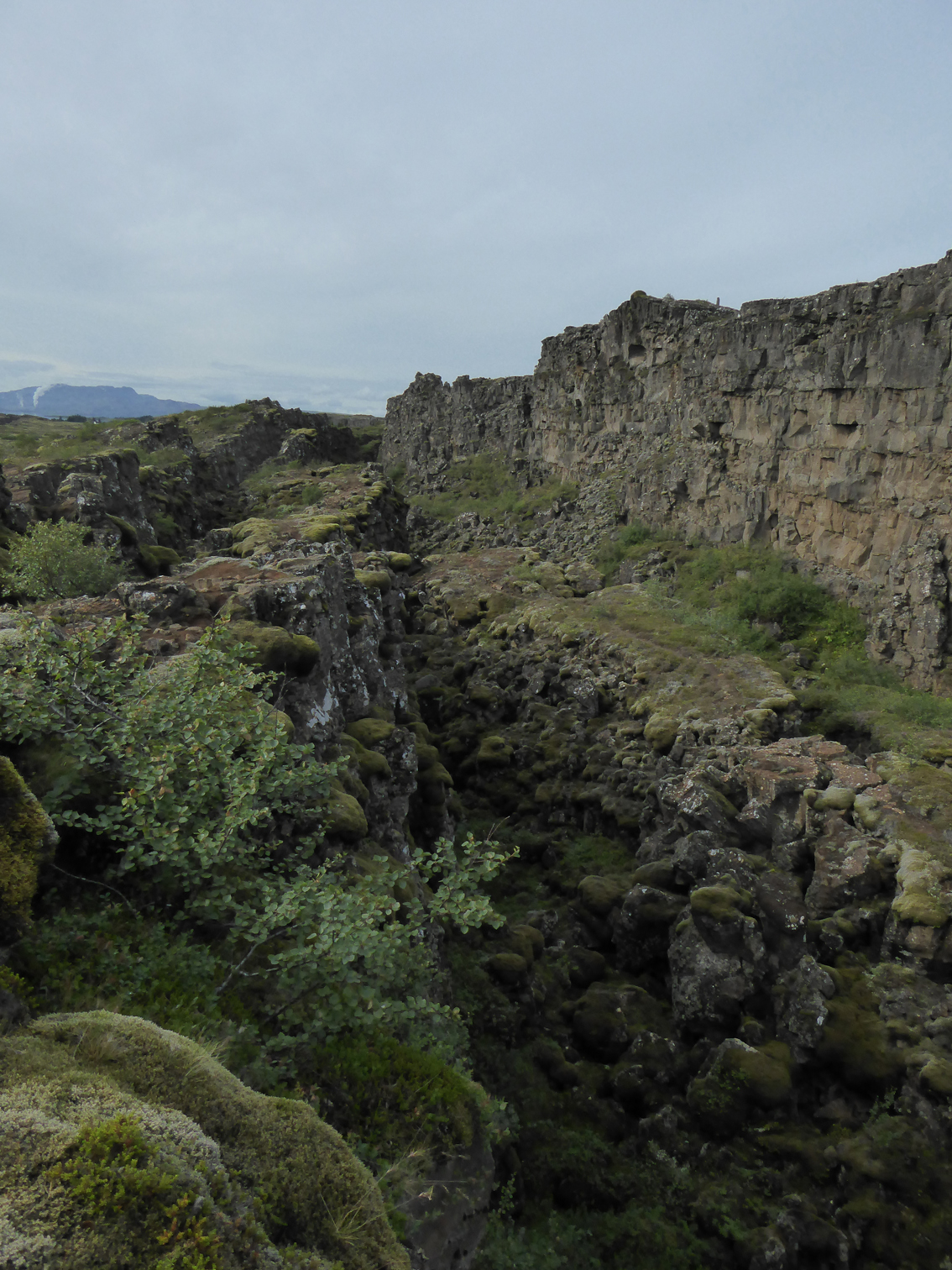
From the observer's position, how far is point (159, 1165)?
3777 mm

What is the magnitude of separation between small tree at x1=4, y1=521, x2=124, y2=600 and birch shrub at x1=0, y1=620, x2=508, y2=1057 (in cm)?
1144

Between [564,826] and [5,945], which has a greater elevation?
[5,945]

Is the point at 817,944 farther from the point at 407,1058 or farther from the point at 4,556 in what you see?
the point at 4,556

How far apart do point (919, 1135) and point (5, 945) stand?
14.3 m

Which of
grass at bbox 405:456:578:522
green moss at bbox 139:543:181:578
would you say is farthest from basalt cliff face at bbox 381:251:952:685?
green moss at bbox 139:543:181:578

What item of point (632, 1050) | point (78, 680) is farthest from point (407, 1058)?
point (632, 1050)

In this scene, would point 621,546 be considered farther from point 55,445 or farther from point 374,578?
point 55,445

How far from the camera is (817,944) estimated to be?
49.6 ft

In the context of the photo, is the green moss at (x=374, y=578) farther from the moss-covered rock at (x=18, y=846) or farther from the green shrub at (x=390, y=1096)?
the moss-covered rock at (x=18, y=846)

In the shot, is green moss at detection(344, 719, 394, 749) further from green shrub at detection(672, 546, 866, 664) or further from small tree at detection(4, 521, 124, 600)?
green shrub at detection(672, 546, 866, 664)

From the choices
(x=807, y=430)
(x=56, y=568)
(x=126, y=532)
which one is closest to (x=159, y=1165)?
(x=56, y=568)

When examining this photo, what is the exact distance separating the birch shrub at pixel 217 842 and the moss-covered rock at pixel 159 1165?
182 centimetres

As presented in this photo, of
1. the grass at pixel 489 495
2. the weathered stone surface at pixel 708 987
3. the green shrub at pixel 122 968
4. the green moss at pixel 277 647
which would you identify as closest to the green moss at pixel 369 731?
the green moss at pixel 277 647

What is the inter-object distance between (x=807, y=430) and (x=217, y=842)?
3628cm
